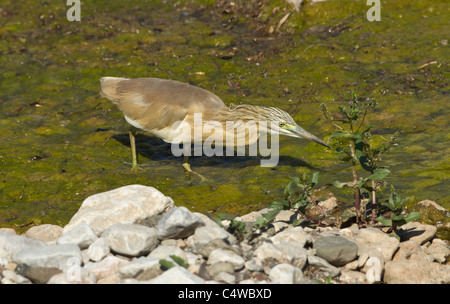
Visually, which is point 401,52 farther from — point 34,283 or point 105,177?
point 34,283

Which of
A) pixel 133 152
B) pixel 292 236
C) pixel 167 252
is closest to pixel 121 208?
pixel 167 252

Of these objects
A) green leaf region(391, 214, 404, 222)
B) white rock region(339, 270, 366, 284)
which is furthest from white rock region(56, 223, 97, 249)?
green leaf region(391, 214, 404, 222)

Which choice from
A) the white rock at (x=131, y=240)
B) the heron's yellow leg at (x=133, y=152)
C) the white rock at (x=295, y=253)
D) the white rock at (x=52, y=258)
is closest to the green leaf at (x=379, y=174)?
the white rock at (x=295, y=253)

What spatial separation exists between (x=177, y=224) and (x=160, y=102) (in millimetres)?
3693

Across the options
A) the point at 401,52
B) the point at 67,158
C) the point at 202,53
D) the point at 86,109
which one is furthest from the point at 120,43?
the point at 401,52

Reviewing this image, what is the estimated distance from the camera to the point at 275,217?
7086 mm

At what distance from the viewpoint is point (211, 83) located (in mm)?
12328

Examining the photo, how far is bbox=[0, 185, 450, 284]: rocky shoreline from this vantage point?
575cm

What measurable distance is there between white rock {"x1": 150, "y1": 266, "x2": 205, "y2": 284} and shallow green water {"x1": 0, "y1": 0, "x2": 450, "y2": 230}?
8.11 feet

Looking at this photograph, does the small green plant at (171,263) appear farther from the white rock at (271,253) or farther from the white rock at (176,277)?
the white rock at (271,253)

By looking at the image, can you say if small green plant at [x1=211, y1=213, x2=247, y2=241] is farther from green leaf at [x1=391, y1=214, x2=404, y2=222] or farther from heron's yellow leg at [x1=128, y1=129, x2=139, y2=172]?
heron's yellow leg at [x1=128, y1=129, x2=139, y2=172]

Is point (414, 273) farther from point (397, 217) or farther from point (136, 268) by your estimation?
point (136, 268)
